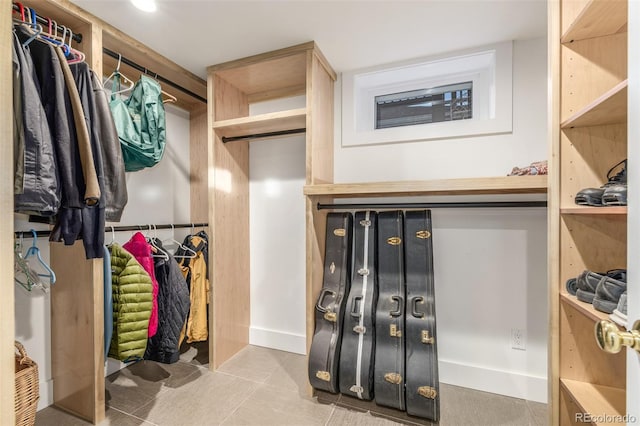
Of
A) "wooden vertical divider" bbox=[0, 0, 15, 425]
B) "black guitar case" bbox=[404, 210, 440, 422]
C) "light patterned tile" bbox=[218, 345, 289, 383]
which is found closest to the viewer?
"wooden vertical divider" bbox=[0, 0, 15, 425]

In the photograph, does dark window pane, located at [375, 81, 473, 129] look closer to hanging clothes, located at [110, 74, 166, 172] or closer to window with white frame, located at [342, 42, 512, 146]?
window with white frame, located at [342, 42, 512, 146]

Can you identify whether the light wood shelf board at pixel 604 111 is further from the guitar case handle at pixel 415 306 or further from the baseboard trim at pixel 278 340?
the baseboard trim at pixel 278 340

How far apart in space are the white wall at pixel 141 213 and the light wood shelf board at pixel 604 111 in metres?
2.54

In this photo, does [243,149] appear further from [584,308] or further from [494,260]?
[584,308]

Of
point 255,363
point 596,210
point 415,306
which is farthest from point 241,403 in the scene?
point 596,210

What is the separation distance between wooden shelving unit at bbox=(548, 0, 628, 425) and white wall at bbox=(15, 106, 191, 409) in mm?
2503

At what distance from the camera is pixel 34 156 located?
102 centimetres

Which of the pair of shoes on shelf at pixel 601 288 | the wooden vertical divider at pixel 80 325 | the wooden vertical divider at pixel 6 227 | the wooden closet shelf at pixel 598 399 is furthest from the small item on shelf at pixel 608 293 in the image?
the wooden vertical divider at pixel 80 325

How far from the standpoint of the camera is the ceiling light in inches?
55.5

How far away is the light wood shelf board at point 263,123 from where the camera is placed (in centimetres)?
186

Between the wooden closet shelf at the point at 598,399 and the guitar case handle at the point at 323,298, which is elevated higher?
the guitar case handle at the point at 323,298

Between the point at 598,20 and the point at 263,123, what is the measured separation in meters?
1.70

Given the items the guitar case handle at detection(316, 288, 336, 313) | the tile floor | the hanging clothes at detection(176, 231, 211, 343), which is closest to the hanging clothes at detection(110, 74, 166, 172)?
the hanging clothes at detection(176, 231, 211, 343)

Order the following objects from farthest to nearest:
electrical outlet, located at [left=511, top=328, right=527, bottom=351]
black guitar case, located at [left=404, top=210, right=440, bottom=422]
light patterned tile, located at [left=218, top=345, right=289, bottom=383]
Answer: light patterned tile, located at [left=218, top=345, right=289, bottom=383]
electrical outlet, located at [left=511, top=328, right=527, bottom=351]
black guitar case, located at [left=404, top=210, right=440, bottom=422]
